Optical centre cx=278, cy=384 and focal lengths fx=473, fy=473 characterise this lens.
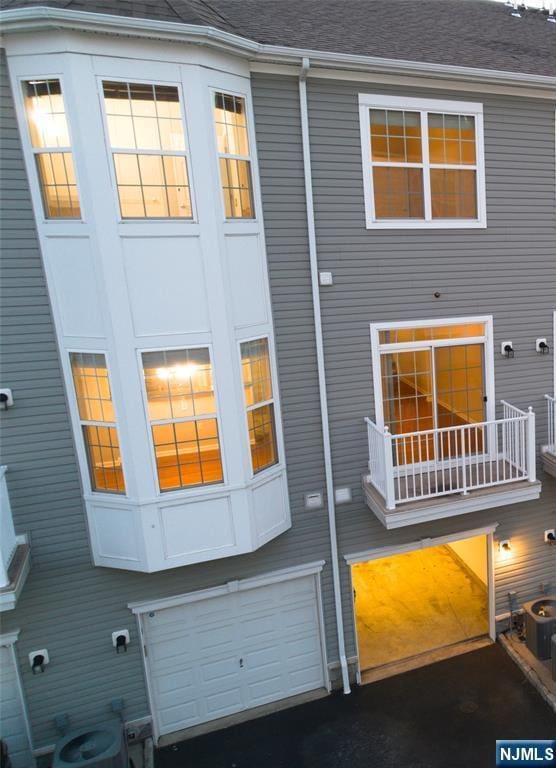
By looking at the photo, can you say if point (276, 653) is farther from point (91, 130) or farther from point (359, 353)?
point (91, 130)

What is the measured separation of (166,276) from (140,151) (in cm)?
136

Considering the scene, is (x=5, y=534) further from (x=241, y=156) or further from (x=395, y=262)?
(x=395, y=262)

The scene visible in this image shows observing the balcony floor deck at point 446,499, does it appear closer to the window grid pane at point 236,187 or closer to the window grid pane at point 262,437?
the window grid pane at point 262,437

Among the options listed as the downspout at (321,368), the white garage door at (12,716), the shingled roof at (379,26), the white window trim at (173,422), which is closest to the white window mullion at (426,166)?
the shingled roof at (379,26)

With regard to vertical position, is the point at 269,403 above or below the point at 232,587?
above

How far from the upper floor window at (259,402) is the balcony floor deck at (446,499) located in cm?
157

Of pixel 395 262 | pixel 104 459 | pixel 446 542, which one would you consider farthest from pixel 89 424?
pixel 446 542

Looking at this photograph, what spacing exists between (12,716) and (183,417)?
430 centimetres


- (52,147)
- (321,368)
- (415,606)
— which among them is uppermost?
(52,147)

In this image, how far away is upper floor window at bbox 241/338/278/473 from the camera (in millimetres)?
5930

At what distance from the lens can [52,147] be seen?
5086 mm

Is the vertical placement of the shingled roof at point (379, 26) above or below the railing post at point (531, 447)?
above

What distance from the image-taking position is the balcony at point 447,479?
5973mm

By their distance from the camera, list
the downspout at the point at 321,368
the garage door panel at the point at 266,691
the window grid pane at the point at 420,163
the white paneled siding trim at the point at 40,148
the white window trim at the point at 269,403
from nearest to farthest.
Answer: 1. the white paneled siding trim at the point at 40,148
2. the white window trim at the point at 269,403
3. the downspout at the point at 321,368
4. the window grid pane at the point at 420,163
5. the garage door panel at the point at 266,691
